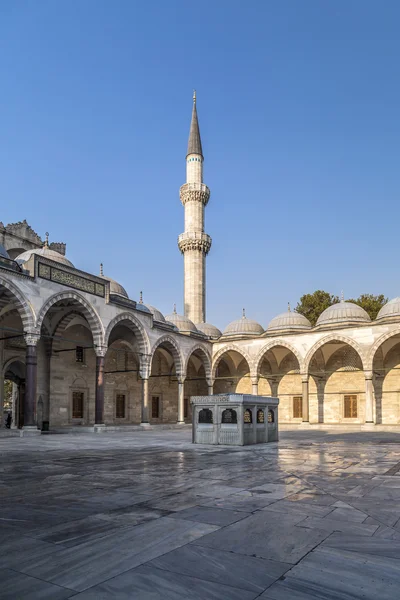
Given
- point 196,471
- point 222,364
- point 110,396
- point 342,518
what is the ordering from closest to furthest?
point 342,518, point 196,471, point 110,396, point 222,364

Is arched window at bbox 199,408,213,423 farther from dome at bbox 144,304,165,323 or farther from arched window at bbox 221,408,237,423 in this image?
dome at bbox 144,304,165,323

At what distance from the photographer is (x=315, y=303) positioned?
4050cm

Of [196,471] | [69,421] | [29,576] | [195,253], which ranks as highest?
[195,253]

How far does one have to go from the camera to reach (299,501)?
4770 mm

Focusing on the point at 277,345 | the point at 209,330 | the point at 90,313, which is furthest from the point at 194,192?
the point at 90,313

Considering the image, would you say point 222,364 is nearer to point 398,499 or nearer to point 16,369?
point 16,369

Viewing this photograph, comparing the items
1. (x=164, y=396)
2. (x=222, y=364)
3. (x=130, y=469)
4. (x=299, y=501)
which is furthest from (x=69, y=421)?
(x=299, y=501)

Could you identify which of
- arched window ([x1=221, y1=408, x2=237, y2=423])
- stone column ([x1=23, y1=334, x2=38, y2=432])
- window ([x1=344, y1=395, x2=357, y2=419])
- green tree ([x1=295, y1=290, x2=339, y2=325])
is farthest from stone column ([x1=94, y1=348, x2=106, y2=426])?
green tree ([x1=295, y1=290, x2=339, y2=325])

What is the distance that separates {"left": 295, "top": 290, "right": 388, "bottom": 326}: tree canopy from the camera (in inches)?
A: 1519

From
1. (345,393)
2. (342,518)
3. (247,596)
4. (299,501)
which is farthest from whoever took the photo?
(345,393)

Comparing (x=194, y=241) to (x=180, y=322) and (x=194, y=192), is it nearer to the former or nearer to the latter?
(x=194, y=192)

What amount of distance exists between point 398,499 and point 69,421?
20809 millimetres

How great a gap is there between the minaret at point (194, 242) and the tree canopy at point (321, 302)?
10026 mm

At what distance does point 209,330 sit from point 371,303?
44.6 ft
